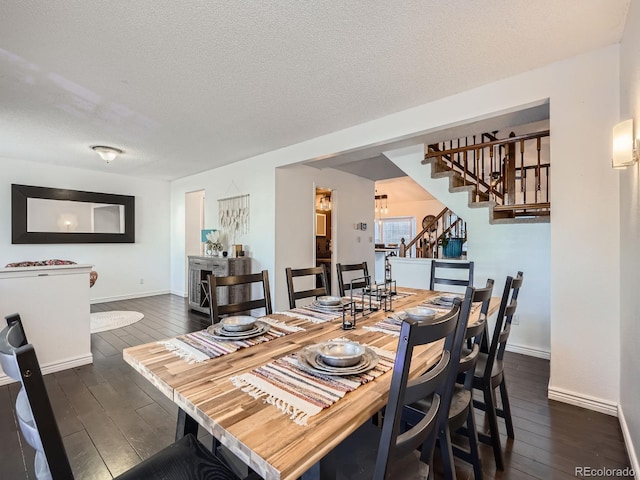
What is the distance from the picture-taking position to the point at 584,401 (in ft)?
7.34

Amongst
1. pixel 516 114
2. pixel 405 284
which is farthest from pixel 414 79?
pixel 405 284

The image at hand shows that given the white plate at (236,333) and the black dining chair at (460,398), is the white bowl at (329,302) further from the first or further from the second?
the black dining chair at (460,398)

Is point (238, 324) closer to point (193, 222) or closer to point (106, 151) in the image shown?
point (106, 151)

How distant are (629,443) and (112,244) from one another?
736 centimetres

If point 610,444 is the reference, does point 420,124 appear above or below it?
above

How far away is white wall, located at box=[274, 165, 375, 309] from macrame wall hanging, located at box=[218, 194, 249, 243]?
785 mm

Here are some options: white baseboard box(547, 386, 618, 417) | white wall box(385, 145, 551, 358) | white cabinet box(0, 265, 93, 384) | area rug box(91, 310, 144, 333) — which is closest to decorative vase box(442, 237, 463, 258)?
white wall box(385, 145, 551, 358)

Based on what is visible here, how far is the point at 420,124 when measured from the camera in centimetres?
312

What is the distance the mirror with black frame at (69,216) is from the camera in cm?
507

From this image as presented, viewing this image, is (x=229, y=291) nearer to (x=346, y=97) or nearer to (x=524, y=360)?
(x=346, y=97)

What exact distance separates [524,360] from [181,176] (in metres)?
6.50

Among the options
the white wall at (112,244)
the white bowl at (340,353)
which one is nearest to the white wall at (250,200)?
the white wall at (112,244)

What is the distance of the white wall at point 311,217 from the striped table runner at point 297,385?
3.59 m

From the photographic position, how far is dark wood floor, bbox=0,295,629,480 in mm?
1671
